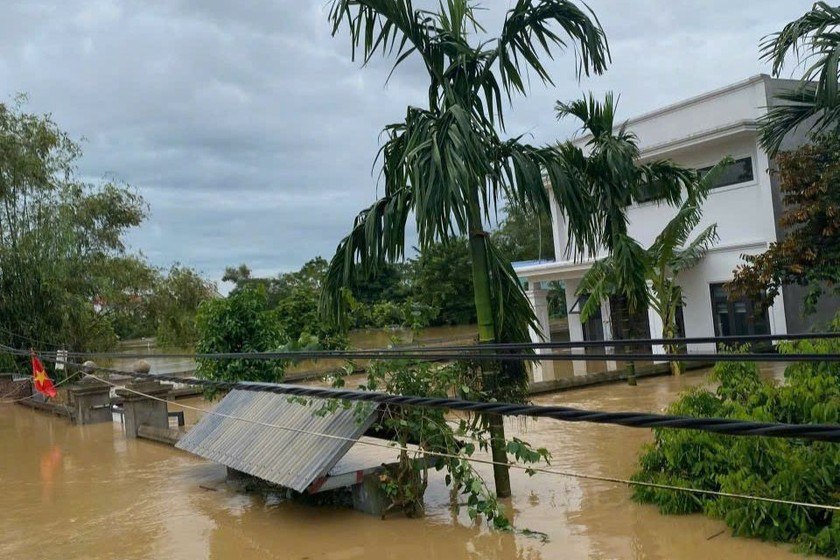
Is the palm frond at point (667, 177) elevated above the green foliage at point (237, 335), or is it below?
above

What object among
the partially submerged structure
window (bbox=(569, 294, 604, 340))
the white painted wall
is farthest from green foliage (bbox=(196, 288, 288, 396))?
window (bbox=(569, 294, 604, 340))

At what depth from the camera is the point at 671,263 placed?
1753cm

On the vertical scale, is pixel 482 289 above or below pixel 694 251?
below

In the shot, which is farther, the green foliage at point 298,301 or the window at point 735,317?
the window at point 735,317

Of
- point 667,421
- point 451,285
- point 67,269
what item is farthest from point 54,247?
point 451,285

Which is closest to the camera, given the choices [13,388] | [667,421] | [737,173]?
[667,421]

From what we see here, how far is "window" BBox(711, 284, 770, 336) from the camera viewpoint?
57.5ft

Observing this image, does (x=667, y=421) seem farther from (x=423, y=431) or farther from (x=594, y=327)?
(x=594, y=327)

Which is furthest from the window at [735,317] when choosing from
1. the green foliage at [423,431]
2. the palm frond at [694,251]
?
the green foliage at [423,431]

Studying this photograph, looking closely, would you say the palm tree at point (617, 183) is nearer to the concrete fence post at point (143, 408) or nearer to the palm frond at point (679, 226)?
the palm frond at point (679, 226)

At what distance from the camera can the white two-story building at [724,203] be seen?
16750 mm

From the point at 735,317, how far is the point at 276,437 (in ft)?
45.6

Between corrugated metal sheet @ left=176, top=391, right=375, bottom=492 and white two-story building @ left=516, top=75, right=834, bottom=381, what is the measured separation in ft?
33.1

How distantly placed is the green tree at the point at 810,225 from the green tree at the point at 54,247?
1590cm
